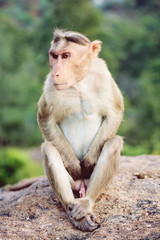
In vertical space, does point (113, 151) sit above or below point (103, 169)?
above

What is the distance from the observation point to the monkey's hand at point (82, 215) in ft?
13.8

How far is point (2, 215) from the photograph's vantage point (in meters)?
4.86

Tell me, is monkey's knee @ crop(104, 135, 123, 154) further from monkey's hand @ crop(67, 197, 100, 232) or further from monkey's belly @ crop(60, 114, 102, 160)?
monkey's hand @ crop(67, 197, 100, 232)

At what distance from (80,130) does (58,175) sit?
2.43 feet

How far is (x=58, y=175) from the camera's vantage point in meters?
4.41

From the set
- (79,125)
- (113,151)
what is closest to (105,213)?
(113,151)

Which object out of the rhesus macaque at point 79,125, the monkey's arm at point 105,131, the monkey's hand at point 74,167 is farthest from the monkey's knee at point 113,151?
the monkey's hand at point 74,167

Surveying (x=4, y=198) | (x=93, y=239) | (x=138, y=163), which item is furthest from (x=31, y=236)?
(x=138, y=163)

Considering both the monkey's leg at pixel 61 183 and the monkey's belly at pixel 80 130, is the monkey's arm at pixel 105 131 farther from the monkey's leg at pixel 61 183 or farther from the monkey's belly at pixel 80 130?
the monkey's leg at pixel 61 183

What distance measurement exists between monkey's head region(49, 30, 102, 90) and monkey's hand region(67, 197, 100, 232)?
1.44m

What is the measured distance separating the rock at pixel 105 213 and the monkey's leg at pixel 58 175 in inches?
12.3

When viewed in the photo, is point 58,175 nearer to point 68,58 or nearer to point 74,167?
point 74,167

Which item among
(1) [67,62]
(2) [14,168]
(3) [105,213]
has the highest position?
(1) [67,62]

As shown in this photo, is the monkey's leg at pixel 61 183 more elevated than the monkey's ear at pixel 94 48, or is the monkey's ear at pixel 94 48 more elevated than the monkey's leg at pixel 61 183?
the monkey's ear at pixel 94 48
